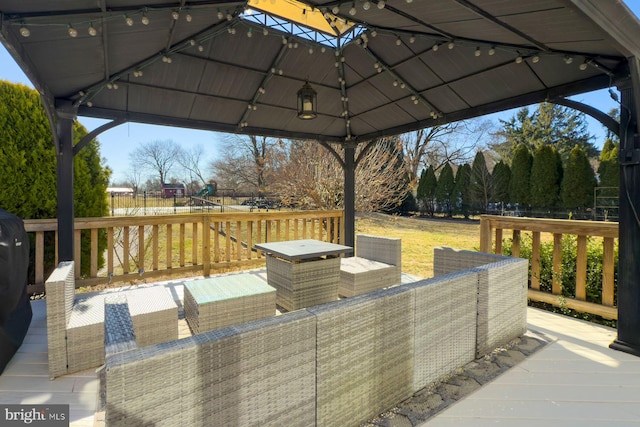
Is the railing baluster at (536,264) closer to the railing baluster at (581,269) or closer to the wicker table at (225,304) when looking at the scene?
the railing baluster at (581,269)

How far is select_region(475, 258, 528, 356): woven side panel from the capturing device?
2441 mm

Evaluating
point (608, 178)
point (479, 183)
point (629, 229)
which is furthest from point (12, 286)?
point (479, 183)

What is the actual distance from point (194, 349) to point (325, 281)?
7.72ft

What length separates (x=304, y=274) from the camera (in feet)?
10.9

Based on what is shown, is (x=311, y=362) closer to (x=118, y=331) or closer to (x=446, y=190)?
(x=118, y=331)

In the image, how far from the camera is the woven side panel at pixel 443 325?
1985 mm

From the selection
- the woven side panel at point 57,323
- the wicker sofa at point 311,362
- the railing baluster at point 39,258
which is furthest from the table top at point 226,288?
the railing baluster at point 39,258

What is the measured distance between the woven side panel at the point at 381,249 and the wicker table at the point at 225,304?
5.94 ft

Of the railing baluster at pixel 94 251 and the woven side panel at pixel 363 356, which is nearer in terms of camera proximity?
the woven side panel at pixel 363 356

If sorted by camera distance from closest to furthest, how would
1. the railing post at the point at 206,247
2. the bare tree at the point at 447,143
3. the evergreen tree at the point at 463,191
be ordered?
the railing post at the point at 206,247
the evergreen tree at the point at 463,191
the bare tree at the point at 447,143

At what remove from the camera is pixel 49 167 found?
4.39 m

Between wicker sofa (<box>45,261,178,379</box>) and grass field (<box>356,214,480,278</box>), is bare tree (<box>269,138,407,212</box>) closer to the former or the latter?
grass field (<box>356,214,480,278</box>)

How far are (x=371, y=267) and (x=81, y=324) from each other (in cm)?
282

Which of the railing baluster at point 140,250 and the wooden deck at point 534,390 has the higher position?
the railing baluster at point 140,250
